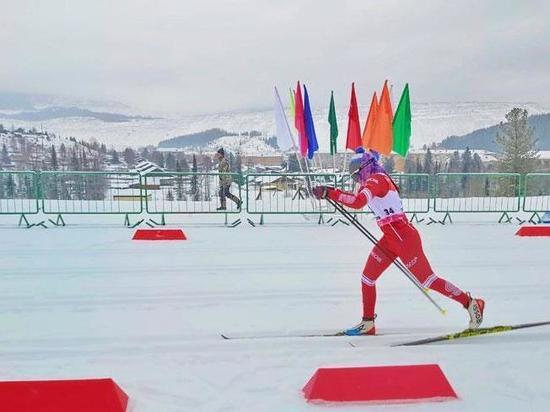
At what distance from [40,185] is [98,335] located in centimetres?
782

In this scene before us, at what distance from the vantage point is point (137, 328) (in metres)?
4.29

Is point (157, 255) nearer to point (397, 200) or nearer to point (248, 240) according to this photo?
point (248, 240)

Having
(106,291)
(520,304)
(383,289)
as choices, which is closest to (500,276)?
(520,304)

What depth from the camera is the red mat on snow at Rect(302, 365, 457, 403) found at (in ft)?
9.59

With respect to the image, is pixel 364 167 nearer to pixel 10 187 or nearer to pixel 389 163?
pixel 10 187

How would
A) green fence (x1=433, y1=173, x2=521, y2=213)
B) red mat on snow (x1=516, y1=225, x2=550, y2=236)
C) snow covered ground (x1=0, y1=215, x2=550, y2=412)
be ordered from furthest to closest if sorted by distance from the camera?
green fence (x1=433, y1=173, x2=521, y2=213) → red mat on snow (x1=516, y1=225, x2=550, y2=236) → snow covered ground (x1=0, y1=215, x2=550, y2=412)

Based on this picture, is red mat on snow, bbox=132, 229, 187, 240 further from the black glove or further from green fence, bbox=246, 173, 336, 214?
the black glove

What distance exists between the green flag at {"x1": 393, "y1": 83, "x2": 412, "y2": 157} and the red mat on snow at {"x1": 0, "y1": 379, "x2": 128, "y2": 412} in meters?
9.56

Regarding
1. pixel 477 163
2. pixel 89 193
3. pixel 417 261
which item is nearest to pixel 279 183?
pixel 89 193

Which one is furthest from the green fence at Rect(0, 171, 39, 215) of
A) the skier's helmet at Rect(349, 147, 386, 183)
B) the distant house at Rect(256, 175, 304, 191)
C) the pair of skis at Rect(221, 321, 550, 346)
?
the skier's helmet at Rect(349, 147, 386, 183)

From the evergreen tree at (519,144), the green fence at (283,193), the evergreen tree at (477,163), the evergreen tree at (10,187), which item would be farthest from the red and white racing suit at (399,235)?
the evergreen tree at (477,163)

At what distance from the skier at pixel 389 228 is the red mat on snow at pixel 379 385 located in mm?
979

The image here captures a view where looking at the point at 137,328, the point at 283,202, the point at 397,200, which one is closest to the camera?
the point at 397,200

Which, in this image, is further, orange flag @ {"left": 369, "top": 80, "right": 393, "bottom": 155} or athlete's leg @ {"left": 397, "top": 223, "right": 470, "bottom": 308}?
orange flag @ {"left": 369, "top": 80, "right": 393, "bottom": 155}
